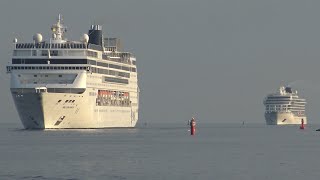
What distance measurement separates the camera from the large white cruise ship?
14700 centimetres

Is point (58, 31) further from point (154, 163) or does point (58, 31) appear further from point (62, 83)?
point (154, 163)

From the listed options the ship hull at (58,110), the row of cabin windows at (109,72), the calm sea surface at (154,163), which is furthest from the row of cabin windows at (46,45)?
the calm sea surface at (154,163)

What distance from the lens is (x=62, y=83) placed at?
149 metres

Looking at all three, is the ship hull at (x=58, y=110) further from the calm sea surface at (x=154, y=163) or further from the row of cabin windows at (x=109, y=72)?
the calm sea surface at (x=154, y=163)

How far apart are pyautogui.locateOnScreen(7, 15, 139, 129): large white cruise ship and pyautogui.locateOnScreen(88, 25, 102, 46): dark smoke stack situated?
6.52 m

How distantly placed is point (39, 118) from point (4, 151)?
174ft

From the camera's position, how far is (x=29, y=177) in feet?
211

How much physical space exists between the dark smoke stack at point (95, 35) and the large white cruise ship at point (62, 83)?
6522mm

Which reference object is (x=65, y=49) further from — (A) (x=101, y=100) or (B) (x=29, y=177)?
(B) (x=29, y=177)

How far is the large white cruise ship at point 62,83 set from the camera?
14700 cm

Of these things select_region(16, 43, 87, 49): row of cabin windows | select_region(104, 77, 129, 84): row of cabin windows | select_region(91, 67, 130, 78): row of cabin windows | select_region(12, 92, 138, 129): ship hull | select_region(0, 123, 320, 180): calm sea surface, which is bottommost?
select_region(0, 123, 320, 180): calm sea surface

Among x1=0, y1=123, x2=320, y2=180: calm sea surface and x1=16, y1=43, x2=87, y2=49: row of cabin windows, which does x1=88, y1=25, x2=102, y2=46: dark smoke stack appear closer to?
x1=16, y1=43, x2=87, y2=49: row of cabin windows

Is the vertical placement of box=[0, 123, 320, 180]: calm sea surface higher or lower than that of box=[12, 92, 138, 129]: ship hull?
lower

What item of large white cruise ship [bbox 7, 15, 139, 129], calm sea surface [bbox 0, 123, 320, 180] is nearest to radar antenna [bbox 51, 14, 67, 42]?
large white cruise ship [bbox 7, 15, 139, 129]
